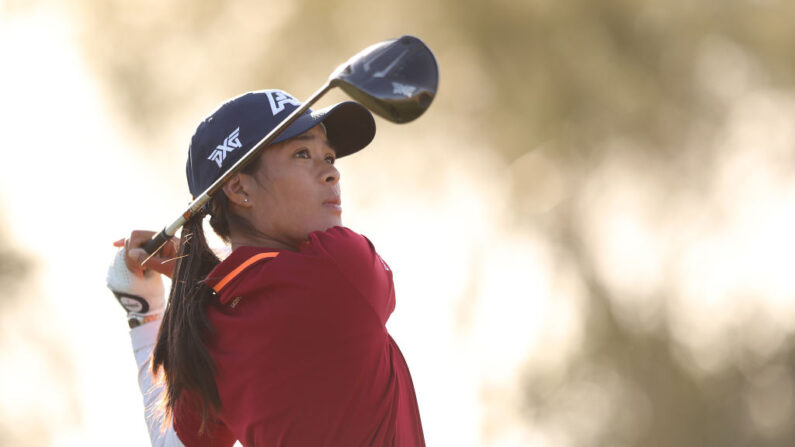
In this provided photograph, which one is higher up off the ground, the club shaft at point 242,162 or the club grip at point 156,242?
the club shaft at point 242,162

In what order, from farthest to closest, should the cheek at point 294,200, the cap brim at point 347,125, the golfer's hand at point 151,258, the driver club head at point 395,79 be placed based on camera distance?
1. the golfer's hand at point 151,258
2. the cap brim at point 347,125
3. the cheek at point 294,200
4. the driver club head at point 395,79

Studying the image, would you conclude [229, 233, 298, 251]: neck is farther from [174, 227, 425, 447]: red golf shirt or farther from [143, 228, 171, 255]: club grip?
[143, 228, 171, 255]: club grip

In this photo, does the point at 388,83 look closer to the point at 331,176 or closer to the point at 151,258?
the point at 331,176

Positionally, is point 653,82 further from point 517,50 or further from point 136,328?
point 136,328

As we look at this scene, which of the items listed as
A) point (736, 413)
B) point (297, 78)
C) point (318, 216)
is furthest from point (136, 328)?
point (736, 413)

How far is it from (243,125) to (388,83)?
30 cm

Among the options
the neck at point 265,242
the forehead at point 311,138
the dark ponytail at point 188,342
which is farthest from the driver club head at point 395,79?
the dark ponytail at point 188,342

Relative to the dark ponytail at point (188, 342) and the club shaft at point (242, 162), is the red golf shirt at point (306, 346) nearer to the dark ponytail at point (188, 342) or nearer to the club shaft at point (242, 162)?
the dark ponytail at point (188, 342)

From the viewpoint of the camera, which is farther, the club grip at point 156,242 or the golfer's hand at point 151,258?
the golfer's hand at point 151,258

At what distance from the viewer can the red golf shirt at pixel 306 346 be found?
169 cm

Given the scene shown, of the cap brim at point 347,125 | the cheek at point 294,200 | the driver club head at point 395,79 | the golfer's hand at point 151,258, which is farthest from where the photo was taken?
the golfer's hand at point 151,258

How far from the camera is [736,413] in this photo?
6766mm

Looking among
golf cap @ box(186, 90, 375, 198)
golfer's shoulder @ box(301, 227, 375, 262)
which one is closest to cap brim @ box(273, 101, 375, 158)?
golf cap @ box(186, 90, 375, 198)

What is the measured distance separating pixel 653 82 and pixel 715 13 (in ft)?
1.52
